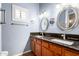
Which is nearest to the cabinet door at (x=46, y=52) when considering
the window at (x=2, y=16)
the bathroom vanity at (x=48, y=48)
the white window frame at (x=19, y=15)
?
the bathroom vanity at (x=48, y=48)

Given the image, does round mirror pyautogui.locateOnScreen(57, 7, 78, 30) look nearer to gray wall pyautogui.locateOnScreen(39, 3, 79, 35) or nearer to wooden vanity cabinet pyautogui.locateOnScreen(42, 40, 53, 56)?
gray wall pyautogui.locateOnScreen(39, 3, 79, 35)

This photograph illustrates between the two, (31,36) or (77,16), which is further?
(31,36)

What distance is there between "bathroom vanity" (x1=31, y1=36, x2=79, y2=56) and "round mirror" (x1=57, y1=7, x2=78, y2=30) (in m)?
0.24

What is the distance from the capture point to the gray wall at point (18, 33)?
5.04 feet

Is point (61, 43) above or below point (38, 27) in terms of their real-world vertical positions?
below

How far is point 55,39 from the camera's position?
1.58 m

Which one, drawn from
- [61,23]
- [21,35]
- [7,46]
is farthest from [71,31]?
[7,46]

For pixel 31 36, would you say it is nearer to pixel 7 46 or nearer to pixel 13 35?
pixel 13 35

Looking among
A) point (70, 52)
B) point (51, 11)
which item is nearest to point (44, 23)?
point (51, 11)

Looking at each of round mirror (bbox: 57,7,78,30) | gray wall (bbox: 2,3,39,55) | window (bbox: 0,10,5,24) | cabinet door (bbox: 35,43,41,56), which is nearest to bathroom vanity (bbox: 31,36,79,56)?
cabinet door (bbox: 35,43,41,56)

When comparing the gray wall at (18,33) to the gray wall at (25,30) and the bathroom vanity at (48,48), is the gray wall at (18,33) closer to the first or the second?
the gray wall at (25,30)

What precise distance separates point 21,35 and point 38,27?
0.83ft

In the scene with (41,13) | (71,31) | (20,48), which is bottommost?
(20,48)

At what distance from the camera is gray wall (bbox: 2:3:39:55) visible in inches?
60.5
